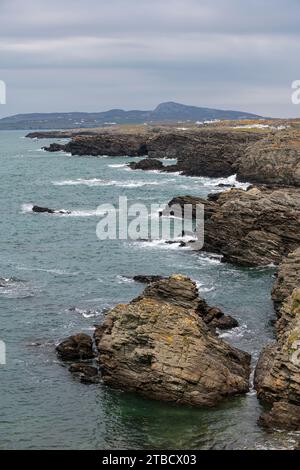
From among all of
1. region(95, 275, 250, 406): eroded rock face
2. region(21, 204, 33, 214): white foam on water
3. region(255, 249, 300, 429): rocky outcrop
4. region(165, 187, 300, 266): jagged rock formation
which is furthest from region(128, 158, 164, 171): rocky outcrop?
region(255, 249, 300, 429): rocky outcrop

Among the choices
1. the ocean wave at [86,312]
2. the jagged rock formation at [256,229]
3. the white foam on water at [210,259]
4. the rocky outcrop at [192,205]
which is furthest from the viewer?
the rocky outcrop at [192,205]

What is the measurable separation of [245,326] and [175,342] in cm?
1180

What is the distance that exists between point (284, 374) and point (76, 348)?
47.5 ft

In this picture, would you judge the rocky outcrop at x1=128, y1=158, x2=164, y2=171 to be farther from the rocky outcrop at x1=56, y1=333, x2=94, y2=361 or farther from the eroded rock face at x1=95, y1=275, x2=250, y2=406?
the eroded rock face at x1=95, y1=275, x2=250, y2=406

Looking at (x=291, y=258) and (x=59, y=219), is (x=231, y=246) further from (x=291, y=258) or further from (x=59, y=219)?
(x=59, y=219)

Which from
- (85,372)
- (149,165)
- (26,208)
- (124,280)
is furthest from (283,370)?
(149,165)

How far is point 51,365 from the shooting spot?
43531mm

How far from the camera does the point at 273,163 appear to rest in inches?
4899

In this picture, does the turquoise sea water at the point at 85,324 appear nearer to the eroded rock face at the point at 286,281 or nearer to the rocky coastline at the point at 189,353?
the rocky coastline at the point at 189,353

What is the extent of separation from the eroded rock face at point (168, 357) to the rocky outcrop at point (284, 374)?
1.52 meters

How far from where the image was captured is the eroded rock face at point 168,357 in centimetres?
3847

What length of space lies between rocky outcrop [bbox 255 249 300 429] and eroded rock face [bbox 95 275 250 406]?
1523mm

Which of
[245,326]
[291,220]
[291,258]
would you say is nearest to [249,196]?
[291,220]

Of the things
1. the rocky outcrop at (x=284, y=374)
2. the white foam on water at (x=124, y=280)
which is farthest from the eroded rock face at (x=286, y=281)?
the white foam on water at (x=124, y=280)
